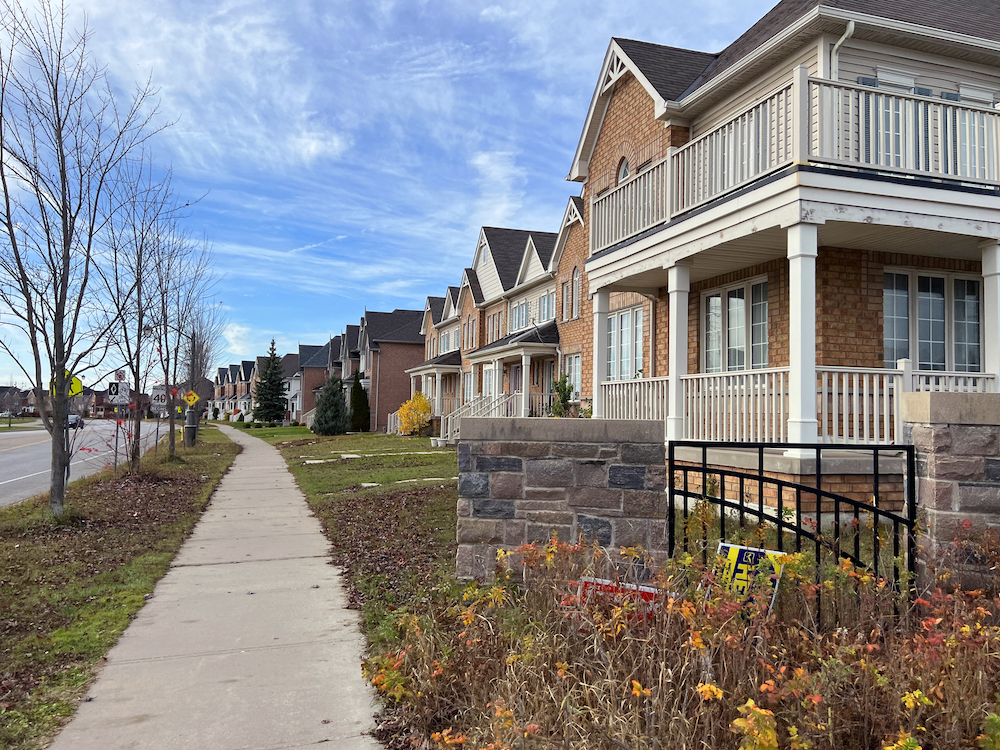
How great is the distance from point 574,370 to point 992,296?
15049 mm

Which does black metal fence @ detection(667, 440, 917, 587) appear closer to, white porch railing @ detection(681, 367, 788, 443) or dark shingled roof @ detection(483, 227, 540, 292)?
white porch railing @ detection(681, 367, 788, 443)

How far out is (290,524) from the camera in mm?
10578

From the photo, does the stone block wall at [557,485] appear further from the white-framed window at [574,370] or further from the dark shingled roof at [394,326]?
the dark shingled roof at [394,326]

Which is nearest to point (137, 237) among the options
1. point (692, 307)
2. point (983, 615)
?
point (692, 307)

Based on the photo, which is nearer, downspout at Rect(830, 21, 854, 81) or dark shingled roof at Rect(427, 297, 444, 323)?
downspout at Rect(830, 21, 854, 81)

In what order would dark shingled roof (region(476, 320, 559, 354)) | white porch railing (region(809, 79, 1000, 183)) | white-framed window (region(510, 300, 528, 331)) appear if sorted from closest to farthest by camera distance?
white porch railing (region(809, 79, 1000, 183)), dark shingled roof (region(476, 320, 559, 354)), white-framed window (region(510, 300, 528, 331))

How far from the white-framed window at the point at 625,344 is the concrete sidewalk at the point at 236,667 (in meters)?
9.16

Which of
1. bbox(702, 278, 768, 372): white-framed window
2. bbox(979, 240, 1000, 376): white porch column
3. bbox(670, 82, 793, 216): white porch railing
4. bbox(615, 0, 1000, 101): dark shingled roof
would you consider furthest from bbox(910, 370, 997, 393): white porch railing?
bbox(615, 0, 1000, 101): dark shingled roof

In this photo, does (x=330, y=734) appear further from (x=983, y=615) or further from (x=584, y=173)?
(x=584, y=173)

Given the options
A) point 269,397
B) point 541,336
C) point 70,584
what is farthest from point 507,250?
point 269,397

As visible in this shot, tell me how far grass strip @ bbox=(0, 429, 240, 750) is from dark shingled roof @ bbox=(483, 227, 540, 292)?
2016 cm

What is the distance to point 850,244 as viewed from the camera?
10172 mm

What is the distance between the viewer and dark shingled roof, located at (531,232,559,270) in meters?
28.0

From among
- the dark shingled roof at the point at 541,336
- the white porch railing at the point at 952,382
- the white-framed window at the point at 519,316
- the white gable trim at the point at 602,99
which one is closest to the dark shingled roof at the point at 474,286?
the white-framed window at the point at 519,316
